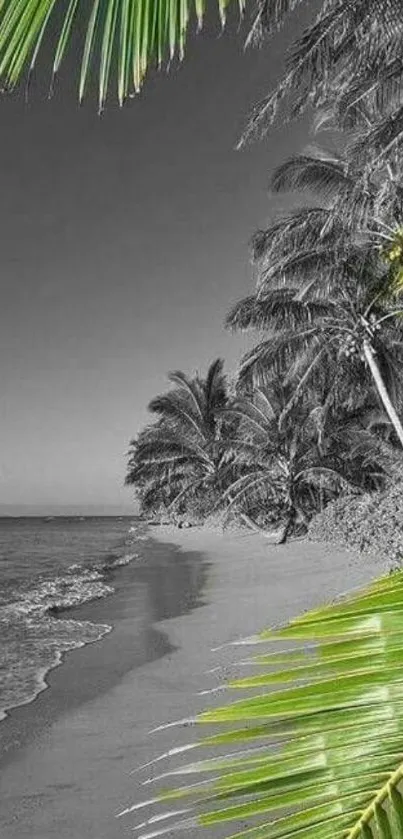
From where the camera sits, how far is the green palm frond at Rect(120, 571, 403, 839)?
639mm

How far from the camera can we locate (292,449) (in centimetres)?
2134

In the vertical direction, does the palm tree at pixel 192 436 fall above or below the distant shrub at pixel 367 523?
above

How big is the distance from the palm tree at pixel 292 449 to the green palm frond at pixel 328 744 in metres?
19.4

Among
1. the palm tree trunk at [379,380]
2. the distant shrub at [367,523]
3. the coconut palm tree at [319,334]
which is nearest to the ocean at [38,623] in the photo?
the distant shrub at [367,523]

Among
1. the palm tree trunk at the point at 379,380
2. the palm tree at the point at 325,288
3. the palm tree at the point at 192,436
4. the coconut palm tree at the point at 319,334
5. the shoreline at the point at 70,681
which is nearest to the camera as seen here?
the shoreline at the point at 70,681

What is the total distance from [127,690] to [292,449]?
15.4 metres

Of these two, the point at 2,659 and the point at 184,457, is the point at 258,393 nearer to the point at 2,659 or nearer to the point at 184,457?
the point at 184,457

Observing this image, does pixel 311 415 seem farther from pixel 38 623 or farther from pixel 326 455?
pixel 38 623

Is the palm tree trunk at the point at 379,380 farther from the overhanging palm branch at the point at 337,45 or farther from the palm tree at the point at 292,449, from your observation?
the overhanging palm branch at the point at 337,45

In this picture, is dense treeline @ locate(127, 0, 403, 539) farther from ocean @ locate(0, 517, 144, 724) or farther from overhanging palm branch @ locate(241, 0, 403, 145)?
ocean @ locate(0, 517, 144, 724)

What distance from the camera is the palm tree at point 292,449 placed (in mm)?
21328

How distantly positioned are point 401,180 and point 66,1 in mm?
13279

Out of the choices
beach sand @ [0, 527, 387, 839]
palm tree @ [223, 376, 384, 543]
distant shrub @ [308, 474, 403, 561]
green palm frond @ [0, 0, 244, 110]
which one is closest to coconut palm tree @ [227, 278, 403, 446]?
distant shrub @ [308, 474, 403, 561]

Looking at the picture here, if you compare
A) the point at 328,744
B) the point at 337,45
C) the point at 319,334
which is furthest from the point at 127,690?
the point at 319,334
